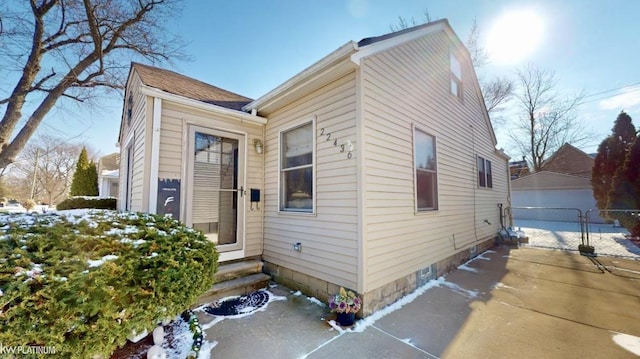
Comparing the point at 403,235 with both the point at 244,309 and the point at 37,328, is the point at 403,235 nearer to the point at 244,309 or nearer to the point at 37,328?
the point at 244,309

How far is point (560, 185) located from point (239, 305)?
1955 centimetres

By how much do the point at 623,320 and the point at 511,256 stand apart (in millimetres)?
3601

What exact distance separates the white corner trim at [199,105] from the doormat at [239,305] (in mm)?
2932

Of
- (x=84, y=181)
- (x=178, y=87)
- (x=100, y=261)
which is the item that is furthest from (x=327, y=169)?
(x=84, y=181)

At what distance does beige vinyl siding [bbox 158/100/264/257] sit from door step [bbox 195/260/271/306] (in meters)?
0.29

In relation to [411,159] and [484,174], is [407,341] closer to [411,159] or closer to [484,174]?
[411,159]

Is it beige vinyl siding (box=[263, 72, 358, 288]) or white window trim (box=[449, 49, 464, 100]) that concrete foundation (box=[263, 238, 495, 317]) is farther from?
white window trim (box=[449, 49, 464, 100])

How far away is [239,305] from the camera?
3482 millimetres

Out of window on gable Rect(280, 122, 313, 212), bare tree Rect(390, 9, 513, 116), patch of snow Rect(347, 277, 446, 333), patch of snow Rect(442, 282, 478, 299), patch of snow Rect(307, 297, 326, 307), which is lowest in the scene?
patch of snow Rect(442, 282, 478, 299)

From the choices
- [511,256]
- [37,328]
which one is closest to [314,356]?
[37,328]

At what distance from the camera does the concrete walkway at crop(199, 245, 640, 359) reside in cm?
248

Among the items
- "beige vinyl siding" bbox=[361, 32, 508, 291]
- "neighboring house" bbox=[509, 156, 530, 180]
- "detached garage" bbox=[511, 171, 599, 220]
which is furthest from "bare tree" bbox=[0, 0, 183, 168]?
"neighboring house" bbox=[509, 156, 530, 180]

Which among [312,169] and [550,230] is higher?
[312,169]

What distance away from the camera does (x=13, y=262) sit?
1716 millimetres
